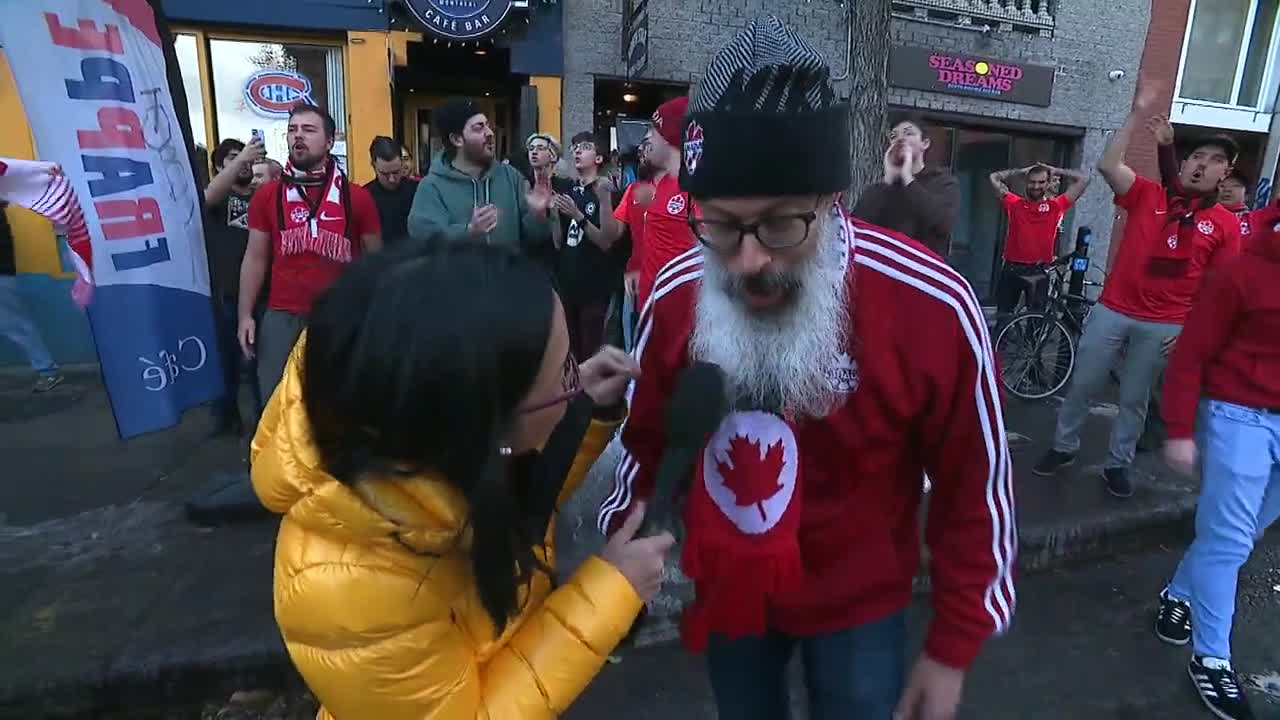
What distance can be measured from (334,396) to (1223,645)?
3198 millimetres

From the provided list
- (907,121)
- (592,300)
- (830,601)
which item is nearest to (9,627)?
(830,601)

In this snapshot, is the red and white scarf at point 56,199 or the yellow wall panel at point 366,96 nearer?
the red and white scarf at point 56,199

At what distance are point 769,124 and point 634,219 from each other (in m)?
4.31

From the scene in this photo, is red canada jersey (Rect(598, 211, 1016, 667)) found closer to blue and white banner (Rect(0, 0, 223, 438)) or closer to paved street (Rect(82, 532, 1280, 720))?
paved street (Rect(82, 532, 1280, 720))

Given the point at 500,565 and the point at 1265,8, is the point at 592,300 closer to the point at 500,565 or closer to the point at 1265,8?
the point at 500,565

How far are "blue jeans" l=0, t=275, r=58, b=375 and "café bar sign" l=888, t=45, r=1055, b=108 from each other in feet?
30.9

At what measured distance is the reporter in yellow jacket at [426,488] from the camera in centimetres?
110

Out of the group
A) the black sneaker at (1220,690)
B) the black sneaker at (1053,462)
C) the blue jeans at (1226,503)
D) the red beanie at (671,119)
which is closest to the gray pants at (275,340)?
the red beanie at (671,119)

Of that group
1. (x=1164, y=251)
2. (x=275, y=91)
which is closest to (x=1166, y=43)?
(x=1164, y=251)

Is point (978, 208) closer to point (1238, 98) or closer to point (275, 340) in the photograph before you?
point (1238, 98)

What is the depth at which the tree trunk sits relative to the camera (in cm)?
517

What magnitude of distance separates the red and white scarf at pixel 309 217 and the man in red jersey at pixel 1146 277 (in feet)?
13.4

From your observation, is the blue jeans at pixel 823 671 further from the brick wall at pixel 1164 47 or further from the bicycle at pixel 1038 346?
the brick wall at pixel 1164 47

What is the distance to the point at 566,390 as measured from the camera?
1362mm
